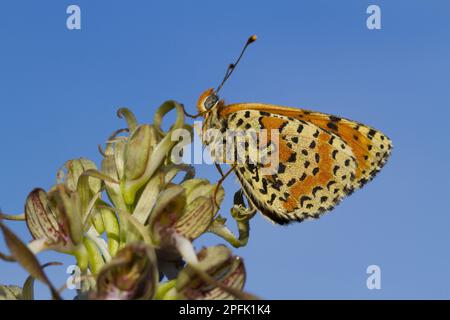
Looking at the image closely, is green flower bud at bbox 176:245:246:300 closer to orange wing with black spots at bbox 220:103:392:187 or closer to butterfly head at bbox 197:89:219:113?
butterfly head at bbox 197:89:219:113

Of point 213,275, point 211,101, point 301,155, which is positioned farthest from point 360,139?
point 213,275

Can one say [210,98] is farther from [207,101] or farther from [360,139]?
[360,139]

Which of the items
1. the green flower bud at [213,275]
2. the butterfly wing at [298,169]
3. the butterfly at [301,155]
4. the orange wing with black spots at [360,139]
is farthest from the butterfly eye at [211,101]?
the green flower bud at [213,275]

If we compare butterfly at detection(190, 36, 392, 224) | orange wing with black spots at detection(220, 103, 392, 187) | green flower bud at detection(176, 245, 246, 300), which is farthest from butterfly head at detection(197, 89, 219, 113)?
green flower bud at detection(176, 245, 246, 300)

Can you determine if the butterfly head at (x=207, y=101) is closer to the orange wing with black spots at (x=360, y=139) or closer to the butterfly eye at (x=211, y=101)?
the butterfly eye at (x=211, y=101)

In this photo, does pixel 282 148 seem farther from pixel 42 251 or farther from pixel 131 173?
pixel 42 251

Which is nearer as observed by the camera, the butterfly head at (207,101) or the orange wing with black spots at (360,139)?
the butterfly head at (207,101)
